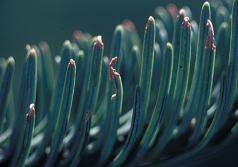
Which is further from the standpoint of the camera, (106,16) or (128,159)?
(106,16)

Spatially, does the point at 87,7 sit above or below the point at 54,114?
above

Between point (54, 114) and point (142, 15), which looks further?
point (142, 15)

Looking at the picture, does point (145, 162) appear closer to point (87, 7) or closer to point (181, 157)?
point (181, 157)

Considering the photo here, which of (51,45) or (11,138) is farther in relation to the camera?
(51,45)

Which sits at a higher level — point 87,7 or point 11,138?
point 87,7

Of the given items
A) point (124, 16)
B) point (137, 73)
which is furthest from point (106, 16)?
point (137, 73)

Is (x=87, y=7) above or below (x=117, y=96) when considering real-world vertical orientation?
above

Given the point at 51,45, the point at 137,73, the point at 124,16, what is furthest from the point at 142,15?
the point at 137,73

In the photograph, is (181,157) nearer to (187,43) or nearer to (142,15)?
(187,43)

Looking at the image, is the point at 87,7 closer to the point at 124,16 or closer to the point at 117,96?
the point at 124,16
